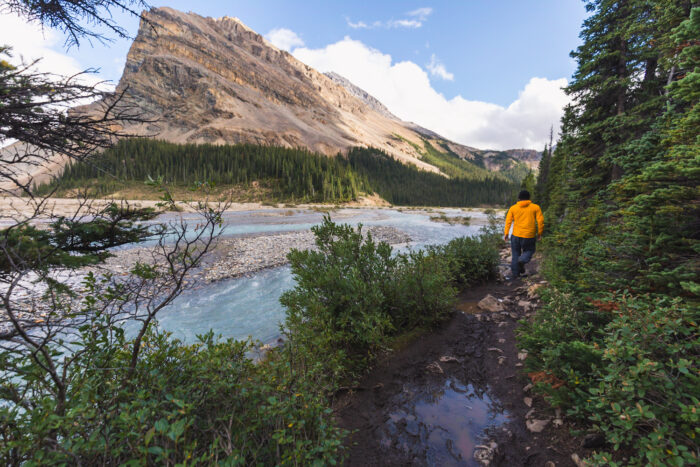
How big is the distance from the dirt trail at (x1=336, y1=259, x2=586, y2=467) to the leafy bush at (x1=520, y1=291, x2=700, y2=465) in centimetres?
59

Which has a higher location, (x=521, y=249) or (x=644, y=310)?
(x=644, y=310)

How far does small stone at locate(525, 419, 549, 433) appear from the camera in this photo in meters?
3.09

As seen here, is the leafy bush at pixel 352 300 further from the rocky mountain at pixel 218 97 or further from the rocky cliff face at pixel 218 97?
the rocky cliff face at pixel 218 97

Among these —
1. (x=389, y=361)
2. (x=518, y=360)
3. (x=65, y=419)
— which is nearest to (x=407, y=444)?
(x=389, y=361)

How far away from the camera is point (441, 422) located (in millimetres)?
3471

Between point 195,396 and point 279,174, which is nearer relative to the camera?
point 195,396

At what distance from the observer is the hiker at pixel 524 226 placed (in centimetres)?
795

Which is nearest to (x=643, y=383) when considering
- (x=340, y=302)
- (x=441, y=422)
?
(x=441, y=422)

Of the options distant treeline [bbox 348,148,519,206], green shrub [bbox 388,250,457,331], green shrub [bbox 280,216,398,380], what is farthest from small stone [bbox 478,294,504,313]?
distant treeline [bbox 348,148,519,206]

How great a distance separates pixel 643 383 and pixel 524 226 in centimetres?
699

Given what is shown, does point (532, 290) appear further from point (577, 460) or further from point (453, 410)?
point (577, 460)

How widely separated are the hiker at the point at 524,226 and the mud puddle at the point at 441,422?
5.85m

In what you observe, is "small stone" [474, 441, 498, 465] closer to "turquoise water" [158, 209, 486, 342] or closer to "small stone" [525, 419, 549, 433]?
"small stone" [525, 419, 549, 433]

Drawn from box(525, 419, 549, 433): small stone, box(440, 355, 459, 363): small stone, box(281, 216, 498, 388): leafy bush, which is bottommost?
box(440, 355, 459, 363): small stone
